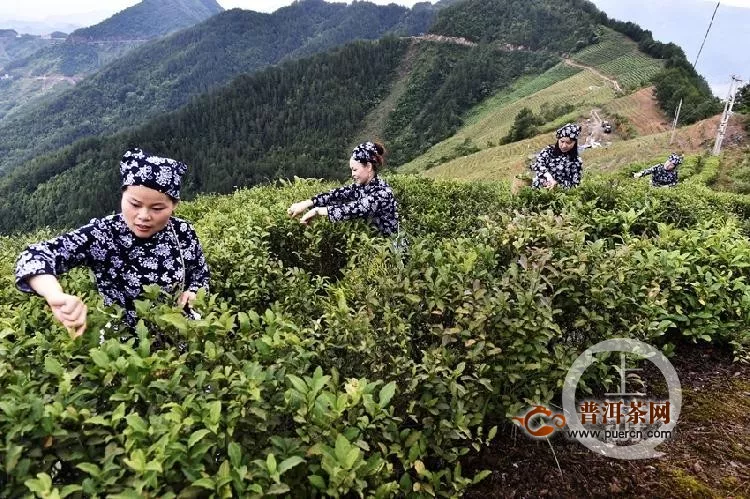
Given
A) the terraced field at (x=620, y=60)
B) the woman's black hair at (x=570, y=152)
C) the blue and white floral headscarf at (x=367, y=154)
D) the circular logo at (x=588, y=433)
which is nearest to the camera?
the circular logo at (x=588, y=433)

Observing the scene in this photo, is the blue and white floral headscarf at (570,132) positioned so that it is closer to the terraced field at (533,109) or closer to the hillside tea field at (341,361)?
the hillside tea field at (341,361)

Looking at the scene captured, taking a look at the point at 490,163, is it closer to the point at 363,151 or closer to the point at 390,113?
the point at 363,151

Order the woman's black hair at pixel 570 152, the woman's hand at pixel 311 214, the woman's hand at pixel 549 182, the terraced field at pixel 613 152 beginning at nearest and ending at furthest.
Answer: the woman's hand at pixel 311 214, the woman's hand at pixel 549 182, the woman's black hair at pixel 570 152, the terraced field at pixel 613 152

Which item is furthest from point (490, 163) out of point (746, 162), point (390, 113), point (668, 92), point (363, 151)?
point (390, 113)

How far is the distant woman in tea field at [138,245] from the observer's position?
9.98 ft

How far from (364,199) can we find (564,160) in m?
4.05

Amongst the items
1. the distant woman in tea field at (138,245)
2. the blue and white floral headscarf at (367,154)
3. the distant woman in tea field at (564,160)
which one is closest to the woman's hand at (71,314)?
the distant woman in tea field at (138,245)

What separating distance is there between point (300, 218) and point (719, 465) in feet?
12.8

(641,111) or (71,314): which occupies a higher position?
(641,111)

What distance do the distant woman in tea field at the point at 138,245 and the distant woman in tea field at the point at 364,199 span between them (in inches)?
62.0

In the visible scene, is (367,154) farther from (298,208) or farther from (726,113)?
(726,113)

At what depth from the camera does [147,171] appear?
305 centimetres

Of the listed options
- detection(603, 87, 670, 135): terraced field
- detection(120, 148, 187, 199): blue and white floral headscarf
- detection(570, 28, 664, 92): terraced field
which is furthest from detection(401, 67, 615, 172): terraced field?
detection(120, 148, 187, 199): blue and white floral headscarf

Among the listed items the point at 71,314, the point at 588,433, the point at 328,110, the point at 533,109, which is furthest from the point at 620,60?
the point at 71,314
